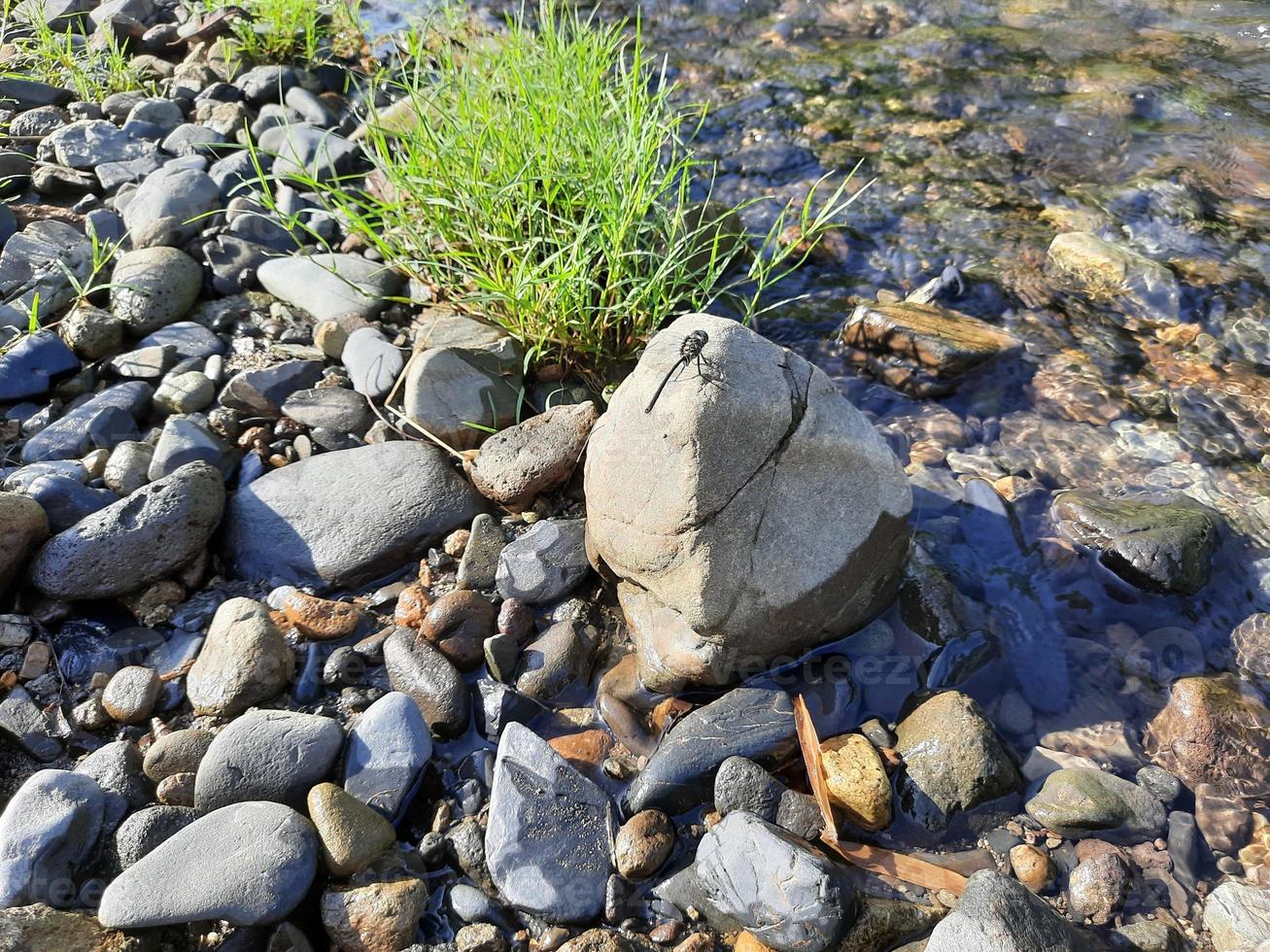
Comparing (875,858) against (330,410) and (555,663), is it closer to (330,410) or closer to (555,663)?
(555,663)

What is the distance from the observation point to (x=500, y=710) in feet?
8.45

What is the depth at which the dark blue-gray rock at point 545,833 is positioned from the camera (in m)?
2.19

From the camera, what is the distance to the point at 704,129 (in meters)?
5.36

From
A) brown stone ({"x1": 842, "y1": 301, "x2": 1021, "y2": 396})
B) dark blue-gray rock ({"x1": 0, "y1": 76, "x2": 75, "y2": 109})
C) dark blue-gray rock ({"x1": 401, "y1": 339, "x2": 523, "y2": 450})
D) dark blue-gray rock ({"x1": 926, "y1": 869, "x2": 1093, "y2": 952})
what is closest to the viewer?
dark blue-gray rock ({"x1": 926, "y1": 869, "x2": 1093, "y2": 952})

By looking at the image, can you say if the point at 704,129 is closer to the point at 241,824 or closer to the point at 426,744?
the point at 426,744

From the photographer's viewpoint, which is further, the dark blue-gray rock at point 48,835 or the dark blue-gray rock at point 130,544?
the dark blue-gray rock at point 130,544

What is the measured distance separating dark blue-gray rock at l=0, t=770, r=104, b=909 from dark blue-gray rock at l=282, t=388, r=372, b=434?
4.93 ft

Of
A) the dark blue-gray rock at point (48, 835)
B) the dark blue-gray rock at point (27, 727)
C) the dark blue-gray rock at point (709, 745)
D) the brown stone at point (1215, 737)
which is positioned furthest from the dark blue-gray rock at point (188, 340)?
the brown stone at point (1215, 737)

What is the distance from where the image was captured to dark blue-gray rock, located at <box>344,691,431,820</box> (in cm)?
236

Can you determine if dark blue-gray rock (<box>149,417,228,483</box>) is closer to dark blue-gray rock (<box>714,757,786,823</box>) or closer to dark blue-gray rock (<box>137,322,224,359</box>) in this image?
dark blue-gray rock (<box>137,322,224,359</box>)

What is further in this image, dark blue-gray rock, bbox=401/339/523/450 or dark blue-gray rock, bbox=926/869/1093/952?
dark blue-gray rock, bbox=401/339/523/450

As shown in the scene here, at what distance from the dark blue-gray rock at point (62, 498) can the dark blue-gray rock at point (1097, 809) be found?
2.99m

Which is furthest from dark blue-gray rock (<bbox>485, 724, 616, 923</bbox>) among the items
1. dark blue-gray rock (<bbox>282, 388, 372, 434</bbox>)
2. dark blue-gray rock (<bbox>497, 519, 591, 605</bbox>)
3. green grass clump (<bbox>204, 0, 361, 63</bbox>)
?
green grass clump (<bbox>204, 0, 361, 63</bbox>)

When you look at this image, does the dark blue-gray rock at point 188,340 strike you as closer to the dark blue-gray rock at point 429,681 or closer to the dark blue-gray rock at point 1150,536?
the dark blue-gray rock at point 429,681
